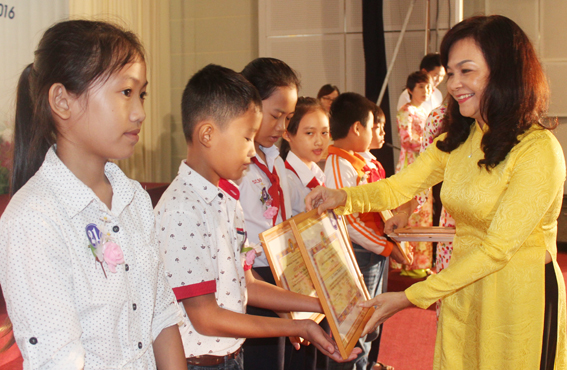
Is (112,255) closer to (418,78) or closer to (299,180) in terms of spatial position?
(299,180)

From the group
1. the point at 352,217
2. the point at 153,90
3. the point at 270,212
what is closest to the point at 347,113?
the point at 352,217

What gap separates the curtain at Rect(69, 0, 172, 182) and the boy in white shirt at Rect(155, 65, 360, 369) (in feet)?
13.3

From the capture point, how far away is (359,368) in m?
2.28

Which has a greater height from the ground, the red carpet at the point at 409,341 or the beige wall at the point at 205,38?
the beige wall at the point at 205,38

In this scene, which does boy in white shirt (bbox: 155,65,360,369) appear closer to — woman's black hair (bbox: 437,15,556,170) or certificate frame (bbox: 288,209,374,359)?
certificate frame (bbox: 288,209,374,359)

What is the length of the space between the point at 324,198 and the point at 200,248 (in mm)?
558

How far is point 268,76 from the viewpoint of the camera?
1.75m

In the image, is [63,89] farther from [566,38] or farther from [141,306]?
[566,38]

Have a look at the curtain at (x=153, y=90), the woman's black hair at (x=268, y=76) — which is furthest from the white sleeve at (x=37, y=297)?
the curtain at (x=153, y=90)

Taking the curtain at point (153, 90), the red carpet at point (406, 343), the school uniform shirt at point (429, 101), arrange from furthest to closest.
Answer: the curtain at point (153, 90) → the school uniform shirt at point (429, 101) → the red carpet at point (406, 343)

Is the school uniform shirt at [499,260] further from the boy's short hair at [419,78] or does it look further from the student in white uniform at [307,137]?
the boy's short hair at [419,78]

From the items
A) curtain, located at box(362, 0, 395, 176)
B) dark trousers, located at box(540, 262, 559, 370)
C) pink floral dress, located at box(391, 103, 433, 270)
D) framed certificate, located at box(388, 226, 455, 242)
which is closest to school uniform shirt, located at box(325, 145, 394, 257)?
framed certificate, located at box(388, 226, 455, 242)

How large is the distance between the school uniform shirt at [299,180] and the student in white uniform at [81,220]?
1068mm

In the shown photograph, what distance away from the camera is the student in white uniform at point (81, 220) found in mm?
778
